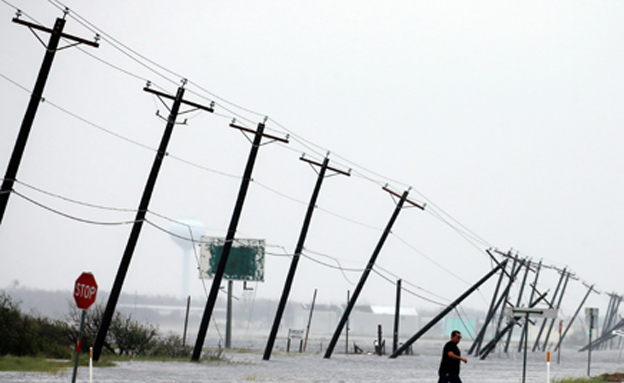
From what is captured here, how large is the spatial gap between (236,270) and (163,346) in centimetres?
2508

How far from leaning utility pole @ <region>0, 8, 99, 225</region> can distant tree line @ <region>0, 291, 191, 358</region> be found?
1042 cm

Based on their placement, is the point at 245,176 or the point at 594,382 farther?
the point at 245,176

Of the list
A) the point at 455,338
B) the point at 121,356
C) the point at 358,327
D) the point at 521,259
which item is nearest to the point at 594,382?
the point at 455,338

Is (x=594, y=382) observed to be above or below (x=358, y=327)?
below

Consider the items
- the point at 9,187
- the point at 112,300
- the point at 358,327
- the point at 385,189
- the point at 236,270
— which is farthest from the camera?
the point at 358,327

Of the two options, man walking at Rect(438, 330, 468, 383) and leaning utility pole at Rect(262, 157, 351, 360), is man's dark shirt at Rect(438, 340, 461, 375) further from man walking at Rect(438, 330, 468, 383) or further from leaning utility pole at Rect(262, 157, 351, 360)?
leaning utility pole at Rect(262, 157, 351, 360)

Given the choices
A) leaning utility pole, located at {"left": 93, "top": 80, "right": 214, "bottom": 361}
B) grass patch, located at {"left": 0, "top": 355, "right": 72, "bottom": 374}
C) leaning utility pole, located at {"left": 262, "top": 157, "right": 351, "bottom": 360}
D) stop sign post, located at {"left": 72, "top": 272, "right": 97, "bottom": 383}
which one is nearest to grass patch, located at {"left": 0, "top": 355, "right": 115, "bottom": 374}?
grass patch, located at {"left": 0, "top": 355, "right": 72, "bottom": 374}

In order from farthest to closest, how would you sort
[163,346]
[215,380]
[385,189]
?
1. [385,189]
2. [163,346]
3. [215,380]

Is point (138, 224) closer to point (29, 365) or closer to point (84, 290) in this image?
point (29, 365)

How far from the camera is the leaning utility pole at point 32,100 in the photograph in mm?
27875

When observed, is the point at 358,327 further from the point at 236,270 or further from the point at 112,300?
the point at 112,300

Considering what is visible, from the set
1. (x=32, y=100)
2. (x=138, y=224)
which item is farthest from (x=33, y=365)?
(x=32, y=100)

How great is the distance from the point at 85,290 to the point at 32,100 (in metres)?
12.0

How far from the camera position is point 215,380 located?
99.6 ft
